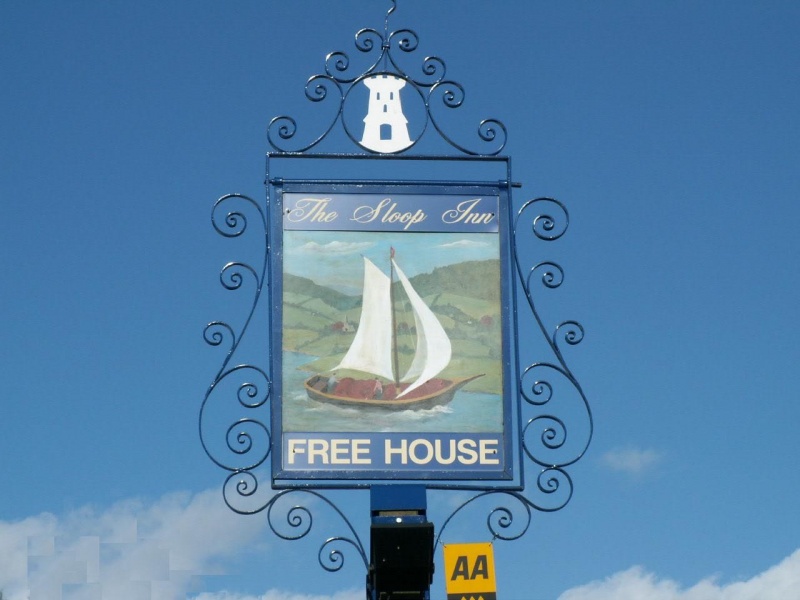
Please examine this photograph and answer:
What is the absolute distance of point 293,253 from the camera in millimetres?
13602

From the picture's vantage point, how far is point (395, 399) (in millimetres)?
13383

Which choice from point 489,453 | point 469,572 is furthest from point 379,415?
point 469,572

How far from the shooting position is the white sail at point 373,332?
1346cm

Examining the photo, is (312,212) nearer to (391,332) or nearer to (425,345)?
(391,332)

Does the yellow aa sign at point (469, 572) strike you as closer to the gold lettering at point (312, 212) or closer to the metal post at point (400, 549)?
the metal post at point (400, 549)

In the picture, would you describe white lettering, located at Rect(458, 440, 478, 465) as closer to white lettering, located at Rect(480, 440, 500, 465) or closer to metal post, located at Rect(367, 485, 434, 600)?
white lettering, located at Rect(480, 440, 500, 465)

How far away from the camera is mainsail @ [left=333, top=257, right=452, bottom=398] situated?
530 inches

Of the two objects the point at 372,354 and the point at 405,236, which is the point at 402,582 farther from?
the point at 405,236

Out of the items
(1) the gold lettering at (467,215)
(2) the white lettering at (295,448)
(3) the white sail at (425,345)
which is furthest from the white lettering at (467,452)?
(1) the gold lettering at (467,215)

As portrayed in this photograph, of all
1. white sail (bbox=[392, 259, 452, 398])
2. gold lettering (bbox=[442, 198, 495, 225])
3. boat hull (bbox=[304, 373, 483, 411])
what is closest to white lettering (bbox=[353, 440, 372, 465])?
boat hull (bbox=[304, 373, 483, 411])

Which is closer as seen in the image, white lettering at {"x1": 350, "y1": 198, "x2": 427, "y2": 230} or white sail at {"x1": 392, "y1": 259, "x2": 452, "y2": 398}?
white sail at {"x1": 392, "y1": 259, "x2": 452, "y2": 398}

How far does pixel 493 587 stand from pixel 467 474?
36.3 inches

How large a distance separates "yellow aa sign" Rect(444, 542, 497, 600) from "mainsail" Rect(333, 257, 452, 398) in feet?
Answer: 4.39

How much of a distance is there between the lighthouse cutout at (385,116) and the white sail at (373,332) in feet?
3.31
